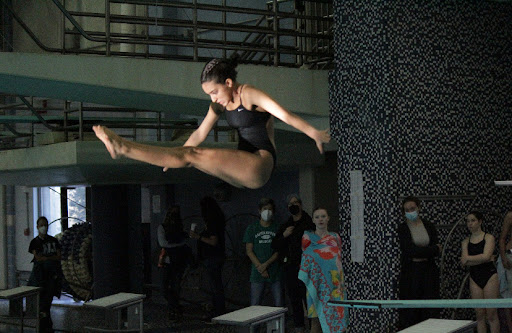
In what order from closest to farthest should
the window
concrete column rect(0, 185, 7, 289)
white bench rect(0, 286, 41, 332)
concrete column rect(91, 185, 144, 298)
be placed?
white bench rect(0, 286, 41, 332)
concrete column rect(91, 185, 144, 298)
the window
concrete column rect(0, 185, 7, 289)

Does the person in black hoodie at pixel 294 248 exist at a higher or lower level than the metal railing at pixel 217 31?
lower

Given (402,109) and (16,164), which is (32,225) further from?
(402,109)

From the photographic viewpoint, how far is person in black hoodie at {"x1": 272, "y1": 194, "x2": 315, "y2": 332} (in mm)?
10008

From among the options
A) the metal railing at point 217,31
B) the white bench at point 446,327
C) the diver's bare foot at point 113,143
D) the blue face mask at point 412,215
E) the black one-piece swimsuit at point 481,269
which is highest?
the metal railing at point 217,31

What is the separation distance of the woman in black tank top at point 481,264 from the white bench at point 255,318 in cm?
225

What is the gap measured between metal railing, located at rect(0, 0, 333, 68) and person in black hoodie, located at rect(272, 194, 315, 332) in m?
1.88

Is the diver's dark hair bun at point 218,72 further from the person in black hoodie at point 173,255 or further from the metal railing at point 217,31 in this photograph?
the person in black hoodie at point 173,255

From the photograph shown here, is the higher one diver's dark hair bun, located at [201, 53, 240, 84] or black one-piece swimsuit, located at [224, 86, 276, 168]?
diver's dark hair bun, located at [201, 53, 240, 84]

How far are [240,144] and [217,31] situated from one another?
9.71 metres

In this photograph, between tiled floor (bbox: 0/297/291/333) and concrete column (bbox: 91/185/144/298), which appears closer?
tiled floor (bbox: 0/297/291/333)

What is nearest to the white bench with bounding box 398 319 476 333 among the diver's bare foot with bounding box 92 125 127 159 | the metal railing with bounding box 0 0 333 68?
the diver's bare foot with bounding box 92 125 127 159

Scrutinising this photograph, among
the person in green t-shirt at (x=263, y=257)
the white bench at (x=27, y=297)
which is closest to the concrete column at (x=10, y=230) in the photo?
the white bench at (x=27, y=297)

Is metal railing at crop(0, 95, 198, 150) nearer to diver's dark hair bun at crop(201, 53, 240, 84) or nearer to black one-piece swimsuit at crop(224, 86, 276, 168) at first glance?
black one-piece swimsuit at crop(224, 86, 276, 168)

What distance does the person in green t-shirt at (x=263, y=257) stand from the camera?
10421mm
